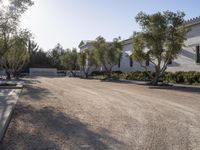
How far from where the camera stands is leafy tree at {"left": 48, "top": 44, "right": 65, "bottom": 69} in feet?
333

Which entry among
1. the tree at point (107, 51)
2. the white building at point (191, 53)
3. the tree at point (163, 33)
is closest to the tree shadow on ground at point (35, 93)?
the tree at point (163, 33)

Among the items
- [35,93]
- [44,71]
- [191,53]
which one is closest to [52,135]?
[35,93]

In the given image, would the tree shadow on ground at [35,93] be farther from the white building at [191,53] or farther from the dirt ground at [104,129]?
the white building at [191,53]

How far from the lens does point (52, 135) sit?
8.35 metres

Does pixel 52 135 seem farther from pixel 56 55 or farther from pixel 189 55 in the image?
pixel 56 55

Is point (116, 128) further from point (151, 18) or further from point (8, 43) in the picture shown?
point (151, 18)

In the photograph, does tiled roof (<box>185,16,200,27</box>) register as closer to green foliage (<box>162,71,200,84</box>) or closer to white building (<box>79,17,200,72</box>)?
white building (<box>79,17,200,72</box>)

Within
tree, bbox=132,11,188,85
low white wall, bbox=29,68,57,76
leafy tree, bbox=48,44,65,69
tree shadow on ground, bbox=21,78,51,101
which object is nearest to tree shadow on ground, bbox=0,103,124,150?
tree shadow on ground, bbox=21,78,51,101

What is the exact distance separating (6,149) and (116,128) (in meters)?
3.08

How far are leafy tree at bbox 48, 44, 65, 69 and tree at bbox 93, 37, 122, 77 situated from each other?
157 feet

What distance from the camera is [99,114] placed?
1184 cm

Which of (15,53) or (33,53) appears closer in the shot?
(15,53)

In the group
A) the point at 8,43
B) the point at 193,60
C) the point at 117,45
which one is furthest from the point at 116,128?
the point at 117,45

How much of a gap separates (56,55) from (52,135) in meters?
105
